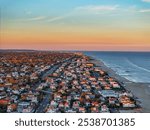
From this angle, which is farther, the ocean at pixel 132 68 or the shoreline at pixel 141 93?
the ocean at pixel 132 68

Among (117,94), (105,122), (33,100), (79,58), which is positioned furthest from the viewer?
(79,58)

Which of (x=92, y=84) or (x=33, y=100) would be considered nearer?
(x=33, y=100)

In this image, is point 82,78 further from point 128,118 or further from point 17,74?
point 128,118

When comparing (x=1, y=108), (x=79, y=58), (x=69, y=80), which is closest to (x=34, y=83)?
(x=69, y=80)

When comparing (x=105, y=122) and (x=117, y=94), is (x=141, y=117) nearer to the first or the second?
(x=105, y=122)

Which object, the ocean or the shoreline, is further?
the ocean

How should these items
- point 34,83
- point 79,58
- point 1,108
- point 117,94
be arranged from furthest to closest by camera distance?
point 79,58
point 34,83
point 117,94
point 1,108

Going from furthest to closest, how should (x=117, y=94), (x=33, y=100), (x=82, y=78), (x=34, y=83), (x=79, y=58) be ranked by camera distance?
(x=79, y=58) → (x=82, y=78) → (x=34, y=83) → (x=117, y=94) → (x=33, y=100)

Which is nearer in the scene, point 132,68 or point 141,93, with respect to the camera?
point 141,93

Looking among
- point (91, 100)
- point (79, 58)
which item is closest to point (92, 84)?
point (91, 100)
